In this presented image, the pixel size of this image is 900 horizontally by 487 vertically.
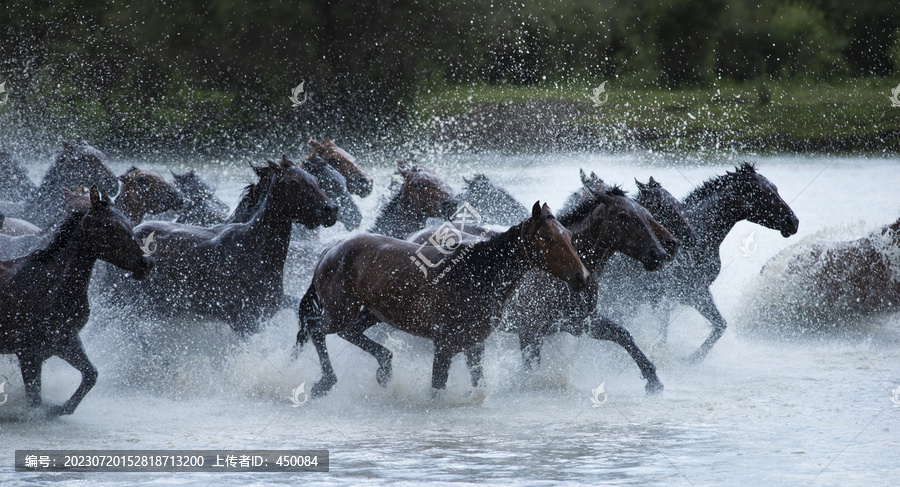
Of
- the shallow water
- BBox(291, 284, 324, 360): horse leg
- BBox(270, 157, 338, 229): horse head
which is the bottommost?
the shallow water

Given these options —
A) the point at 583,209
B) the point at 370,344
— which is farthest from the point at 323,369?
the point at 583,209

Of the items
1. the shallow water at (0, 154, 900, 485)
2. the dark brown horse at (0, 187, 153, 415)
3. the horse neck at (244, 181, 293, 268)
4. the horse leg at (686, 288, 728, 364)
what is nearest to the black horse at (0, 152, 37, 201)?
the shallow water at (0, 154, 900, 485)

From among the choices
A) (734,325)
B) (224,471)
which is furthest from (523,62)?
(224,471)

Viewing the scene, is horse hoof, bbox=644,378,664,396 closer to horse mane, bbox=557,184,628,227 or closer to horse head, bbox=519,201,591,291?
horse mane, bbox=557,184,628,227

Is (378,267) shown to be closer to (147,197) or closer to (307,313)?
(307,313)

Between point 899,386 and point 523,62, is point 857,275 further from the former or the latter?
point 523,62

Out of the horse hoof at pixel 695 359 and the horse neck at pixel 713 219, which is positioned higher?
the horse neck at pixel 713 219

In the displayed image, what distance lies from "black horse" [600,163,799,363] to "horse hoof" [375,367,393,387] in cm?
152

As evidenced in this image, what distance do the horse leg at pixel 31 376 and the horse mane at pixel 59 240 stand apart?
0.41m

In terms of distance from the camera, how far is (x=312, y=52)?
76.7ft

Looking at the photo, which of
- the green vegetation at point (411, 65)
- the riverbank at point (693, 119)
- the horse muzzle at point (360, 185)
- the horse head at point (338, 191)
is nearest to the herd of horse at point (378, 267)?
the horse head at point (338, 191)

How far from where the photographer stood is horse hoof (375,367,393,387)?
500 cm

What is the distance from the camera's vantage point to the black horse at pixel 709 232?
5926 millimetres

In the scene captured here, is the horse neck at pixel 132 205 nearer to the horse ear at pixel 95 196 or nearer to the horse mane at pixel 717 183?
the horse ear at pixel 95 196
